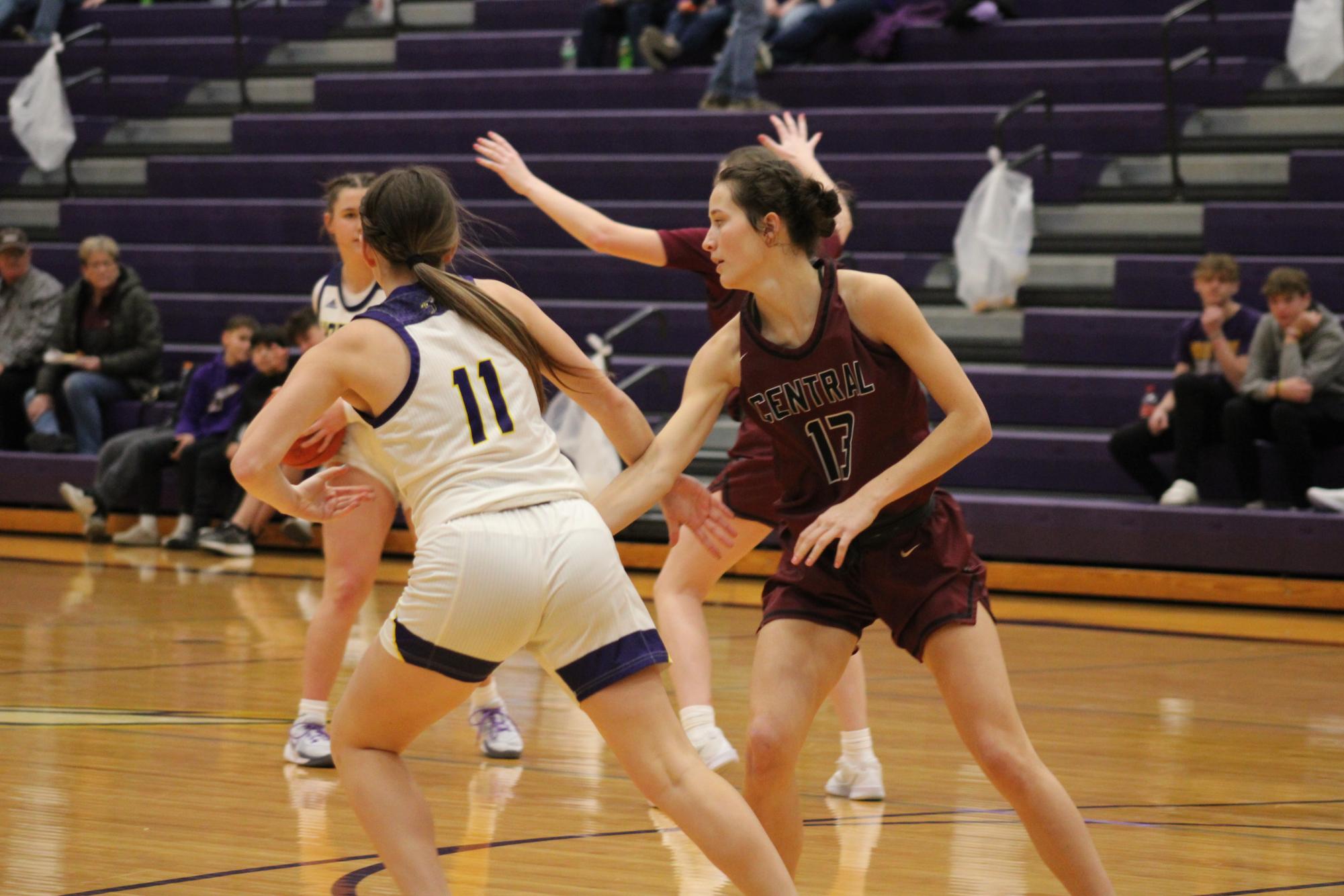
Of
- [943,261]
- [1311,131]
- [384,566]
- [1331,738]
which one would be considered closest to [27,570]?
[384,566]

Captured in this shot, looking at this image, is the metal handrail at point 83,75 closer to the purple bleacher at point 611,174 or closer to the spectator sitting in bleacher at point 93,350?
the purple bleacher at point 611,174

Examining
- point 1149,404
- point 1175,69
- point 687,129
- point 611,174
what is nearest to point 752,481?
A: point 1149,404

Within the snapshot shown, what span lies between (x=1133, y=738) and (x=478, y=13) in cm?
966

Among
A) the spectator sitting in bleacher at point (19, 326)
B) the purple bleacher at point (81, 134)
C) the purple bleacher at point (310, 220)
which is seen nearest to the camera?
the purple bleacher at point (310, 220)

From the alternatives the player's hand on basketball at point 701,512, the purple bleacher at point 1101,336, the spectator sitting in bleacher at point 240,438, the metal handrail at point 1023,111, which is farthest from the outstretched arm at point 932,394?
the metal handrail at point 1023,111

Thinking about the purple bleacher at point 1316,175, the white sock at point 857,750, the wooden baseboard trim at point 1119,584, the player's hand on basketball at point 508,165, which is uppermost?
the player's hand on basketball at point 508,165

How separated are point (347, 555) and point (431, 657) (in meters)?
1.89

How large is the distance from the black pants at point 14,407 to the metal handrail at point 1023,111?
5.96 metres

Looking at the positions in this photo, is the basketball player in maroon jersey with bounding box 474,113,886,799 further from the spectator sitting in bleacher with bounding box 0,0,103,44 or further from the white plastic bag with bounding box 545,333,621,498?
the spectator sitting in bleacher with bounding box 0,0,103,44

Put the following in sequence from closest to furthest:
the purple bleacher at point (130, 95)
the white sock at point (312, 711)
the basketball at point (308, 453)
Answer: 1. the basketball at point (308, 453)
2. the white sock at point (312, 711)
3. the purple bleacher at point (130, 95)

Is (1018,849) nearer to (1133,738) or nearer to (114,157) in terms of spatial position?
(1133,738)

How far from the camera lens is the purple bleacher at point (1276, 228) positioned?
31.2 feet

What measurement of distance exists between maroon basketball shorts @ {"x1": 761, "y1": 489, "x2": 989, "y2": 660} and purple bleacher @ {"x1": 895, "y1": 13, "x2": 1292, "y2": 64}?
27.8ft

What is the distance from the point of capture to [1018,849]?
3947mm
